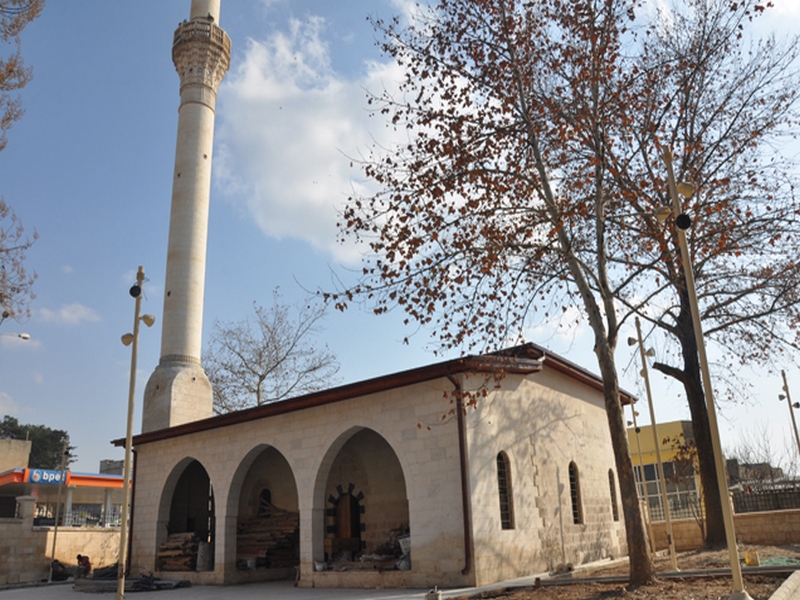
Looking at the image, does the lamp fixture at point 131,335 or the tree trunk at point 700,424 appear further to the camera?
the tree trunk at point 700,424

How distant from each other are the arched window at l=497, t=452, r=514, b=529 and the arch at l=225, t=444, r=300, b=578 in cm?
588

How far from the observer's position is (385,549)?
1389 cm

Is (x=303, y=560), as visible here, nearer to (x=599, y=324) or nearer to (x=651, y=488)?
(x=599, y=324)

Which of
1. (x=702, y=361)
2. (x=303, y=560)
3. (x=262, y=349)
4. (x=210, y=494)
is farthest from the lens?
(x=262, y=349)

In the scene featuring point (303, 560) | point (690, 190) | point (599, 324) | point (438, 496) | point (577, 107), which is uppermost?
point (577, 107)

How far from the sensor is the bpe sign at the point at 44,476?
28953 mm

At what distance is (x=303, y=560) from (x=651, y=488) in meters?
23.4

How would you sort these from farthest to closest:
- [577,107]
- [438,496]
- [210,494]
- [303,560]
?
[210,494]
[303,560]
[438,496]
[577,107]

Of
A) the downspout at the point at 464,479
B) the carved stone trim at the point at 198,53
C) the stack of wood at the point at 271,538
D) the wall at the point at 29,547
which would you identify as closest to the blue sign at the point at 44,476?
the wall at the point at 29,547

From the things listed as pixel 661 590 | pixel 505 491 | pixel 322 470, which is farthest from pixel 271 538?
pixel 661 590

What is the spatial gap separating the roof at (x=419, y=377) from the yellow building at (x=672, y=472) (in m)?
4.36

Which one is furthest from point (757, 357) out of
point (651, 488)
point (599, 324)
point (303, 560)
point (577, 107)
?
point (651, 488)

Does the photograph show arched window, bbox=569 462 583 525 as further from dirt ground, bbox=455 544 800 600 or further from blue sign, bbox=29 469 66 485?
blue sign, bbox=29 469 66 485

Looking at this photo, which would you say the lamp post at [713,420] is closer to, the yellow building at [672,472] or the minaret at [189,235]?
the yellow building at [672,472]
